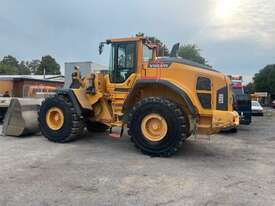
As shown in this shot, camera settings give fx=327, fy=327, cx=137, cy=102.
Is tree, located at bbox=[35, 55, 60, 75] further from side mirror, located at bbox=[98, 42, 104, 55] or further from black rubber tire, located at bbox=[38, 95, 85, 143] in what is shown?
side mirror, located at bbox=[98, 42, 104, 55]

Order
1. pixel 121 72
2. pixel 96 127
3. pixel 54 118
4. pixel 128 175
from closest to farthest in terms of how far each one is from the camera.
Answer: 1. pixel 128 175
2. pixel 121 72
3. pixel 54 118
4. pixel 96 127

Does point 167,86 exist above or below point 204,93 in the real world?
above

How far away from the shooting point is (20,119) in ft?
31.8

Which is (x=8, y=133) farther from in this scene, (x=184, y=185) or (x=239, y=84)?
(x=239, y=84)

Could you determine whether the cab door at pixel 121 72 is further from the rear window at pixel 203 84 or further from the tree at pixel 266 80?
the tree at pixel 266 80

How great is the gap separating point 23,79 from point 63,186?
760 inches

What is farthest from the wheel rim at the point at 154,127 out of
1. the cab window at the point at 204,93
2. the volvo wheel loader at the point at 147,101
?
the cab window at the point at 204,93

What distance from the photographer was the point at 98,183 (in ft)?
17.6

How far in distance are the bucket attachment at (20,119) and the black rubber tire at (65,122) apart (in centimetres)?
73

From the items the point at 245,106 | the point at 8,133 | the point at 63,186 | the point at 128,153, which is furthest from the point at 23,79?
the point at 63,186

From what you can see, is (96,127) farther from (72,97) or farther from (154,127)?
(154,127)

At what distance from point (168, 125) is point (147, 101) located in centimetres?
76

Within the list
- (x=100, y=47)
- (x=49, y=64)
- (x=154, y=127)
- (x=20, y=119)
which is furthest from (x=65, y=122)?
(x=49, y=64)

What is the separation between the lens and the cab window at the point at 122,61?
8.52 meters
